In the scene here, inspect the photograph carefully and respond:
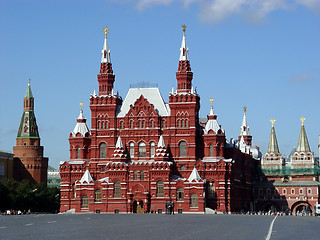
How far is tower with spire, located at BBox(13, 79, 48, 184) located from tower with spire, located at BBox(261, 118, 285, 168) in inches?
2219

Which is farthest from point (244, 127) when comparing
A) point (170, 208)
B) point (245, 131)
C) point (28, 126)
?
point (170, 208)

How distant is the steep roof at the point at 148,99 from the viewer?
130 m

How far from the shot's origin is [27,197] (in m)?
139

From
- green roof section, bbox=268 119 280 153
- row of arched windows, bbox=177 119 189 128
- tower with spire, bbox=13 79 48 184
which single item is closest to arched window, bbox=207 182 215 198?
row of arched windows, bbox=177 119 189 128

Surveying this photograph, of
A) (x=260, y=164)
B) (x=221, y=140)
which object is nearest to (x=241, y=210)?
(x=221, y=140)

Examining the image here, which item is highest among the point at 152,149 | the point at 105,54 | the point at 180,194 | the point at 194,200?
the point at 105,54

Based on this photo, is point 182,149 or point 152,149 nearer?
point 182,149

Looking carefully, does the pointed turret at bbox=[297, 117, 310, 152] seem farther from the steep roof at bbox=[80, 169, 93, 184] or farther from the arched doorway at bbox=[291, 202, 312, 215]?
the steep roof at bbox=[80, 169, 93, 184]

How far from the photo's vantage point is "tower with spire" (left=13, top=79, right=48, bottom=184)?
17838 cm

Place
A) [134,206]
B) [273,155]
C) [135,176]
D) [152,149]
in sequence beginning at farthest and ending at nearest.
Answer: [273,155] → [152,149] → [135,176] → [134,206]

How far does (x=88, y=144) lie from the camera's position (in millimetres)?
134625

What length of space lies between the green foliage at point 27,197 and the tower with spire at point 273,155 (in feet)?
181

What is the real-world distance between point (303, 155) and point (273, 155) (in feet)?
30.4

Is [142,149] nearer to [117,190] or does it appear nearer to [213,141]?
[117,190]
